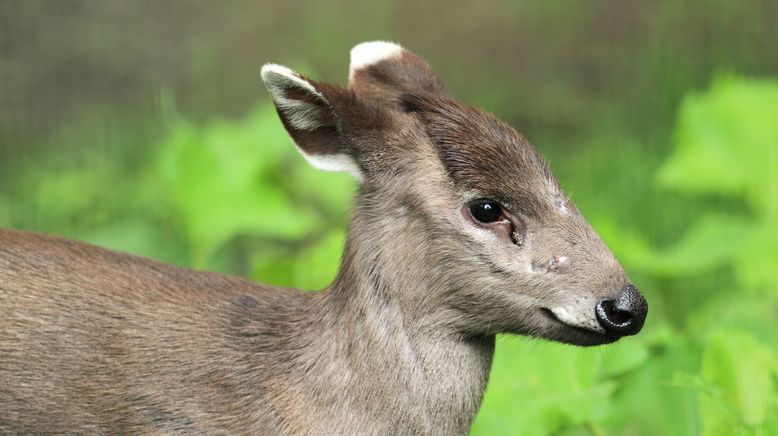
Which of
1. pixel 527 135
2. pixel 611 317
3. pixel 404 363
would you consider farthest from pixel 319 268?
pixel 527 135

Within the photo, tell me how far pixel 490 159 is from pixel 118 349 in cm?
118

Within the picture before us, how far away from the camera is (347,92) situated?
13.5 feet

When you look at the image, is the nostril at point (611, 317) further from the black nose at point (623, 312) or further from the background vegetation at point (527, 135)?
the background vegetation at point (527, 135)

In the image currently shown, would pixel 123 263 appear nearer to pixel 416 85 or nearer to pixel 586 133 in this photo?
pixel 416 85

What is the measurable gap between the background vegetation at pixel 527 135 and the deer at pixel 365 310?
1.28ft

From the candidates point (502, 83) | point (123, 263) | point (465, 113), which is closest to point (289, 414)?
point (123, 263)

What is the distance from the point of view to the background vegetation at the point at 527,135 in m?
5.17

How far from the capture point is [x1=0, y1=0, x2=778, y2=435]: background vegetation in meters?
5.17

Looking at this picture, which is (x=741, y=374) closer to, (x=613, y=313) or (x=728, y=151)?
(x=613, y=313)

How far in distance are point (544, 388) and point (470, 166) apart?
1.26 metres

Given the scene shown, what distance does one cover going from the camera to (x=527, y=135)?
8.78 meters

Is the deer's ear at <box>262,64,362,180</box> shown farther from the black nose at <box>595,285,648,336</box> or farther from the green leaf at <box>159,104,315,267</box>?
the green leaf at <box>159,104,315,267</box>

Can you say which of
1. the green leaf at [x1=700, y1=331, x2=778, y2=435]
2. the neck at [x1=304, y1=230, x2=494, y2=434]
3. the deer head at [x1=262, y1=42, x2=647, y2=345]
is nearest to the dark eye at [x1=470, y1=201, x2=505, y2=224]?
the deer head at [x1=262, y1=42, x2=647, y2=345]

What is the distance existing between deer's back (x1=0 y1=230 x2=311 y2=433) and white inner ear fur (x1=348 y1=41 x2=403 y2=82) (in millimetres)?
900
